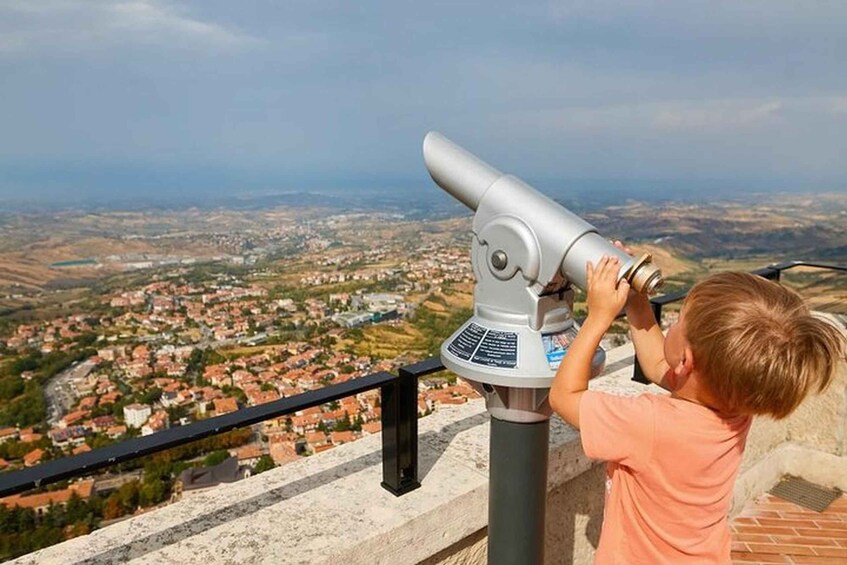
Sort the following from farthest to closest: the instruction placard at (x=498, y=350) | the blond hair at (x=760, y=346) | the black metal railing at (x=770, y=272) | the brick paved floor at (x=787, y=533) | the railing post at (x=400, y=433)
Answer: the brick paved floor at (x=787, y=533) < the black metal railing at (x=770, y=272) < the railing post at (x=400, y=433) < the instruction placard at (x=498, y=350) < the blond hair at (x=760, y=346)

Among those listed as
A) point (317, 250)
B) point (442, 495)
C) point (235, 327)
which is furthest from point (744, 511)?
point (317, 250)

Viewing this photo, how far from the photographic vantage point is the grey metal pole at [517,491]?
145 centimetres

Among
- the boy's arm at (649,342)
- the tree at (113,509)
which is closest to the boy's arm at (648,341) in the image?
the boy's arm at (649,342)

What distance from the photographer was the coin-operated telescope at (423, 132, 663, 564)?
4.16 feet

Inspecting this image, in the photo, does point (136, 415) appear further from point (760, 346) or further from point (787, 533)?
point (760, 346)

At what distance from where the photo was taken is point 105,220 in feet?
139

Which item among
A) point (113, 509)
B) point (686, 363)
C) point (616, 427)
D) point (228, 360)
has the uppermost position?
point (686, 363)

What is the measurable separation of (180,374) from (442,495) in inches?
479

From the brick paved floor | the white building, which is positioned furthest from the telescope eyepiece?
the white building

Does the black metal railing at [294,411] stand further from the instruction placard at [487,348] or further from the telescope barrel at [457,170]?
the telescope barrel at [457,170]

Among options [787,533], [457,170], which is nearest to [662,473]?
[457,170]

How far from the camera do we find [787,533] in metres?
3.00

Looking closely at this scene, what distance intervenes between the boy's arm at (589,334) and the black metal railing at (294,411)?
0.58 m

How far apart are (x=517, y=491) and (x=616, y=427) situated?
38 centimetres
